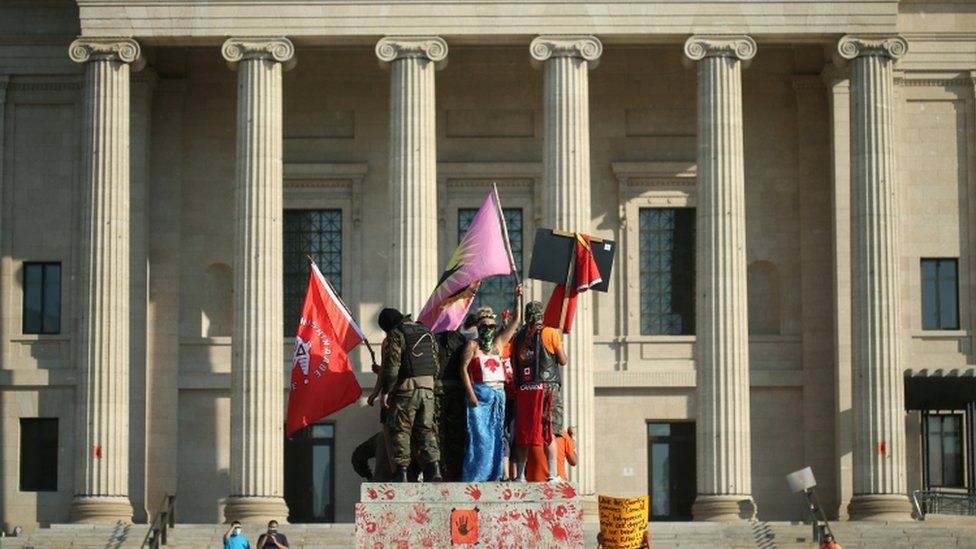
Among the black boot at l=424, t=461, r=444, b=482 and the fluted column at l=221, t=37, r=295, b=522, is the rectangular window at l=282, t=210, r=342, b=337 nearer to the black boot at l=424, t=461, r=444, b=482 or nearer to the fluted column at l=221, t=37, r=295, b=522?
the fluted column at l=221, t=37, r=295, b=522

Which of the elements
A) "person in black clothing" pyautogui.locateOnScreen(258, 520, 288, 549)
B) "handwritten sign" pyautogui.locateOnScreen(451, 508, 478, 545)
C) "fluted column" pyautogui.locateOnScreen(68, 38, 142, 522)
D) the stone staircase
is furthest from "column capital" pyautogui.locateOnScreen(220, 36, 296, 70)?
"handwritten sign" pyautogui.locateOnScreen(451, 508, 478, 545)

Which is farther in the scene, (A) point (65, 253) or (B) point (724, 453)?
(A) point (65, 253)

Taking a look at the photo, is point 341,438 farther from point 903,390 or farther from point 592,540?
point 903,390

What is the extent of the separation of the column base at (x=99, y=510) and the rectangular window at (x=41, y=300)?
18.8 ft

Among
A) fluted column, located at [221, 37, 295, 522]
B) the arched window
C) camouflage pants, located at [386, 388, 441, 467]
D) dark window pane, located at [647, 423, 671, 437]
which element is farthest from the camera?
the arched window

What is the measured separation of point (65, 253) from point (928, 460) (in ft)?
70.7

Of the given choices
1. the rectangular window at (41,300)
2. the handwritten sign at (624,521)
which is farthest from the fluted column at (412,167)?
the handwritten sign at (624,521)

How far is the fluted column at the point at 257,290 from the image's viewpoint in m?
48.0

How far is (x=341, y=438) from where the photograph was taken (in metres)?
52.9

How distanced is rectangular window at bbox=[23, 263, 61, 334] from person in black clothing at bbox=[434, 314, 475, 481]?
3137 centimetres

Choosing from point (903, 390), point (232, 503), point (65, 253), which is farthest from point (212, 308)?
point (903, 390)

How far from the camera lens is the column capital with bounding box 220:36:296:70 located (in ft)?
161

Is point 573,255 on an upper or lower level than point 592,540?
upper

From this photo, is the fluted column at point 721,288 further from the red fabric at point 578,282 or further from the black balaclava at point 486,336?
Answer: the black balaclava at point 486,336
